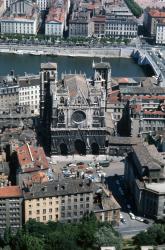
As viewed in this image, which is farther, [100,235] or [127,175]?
[127,175]

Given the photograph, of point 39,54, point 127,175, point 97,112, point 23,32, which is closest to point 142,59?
point 39,54

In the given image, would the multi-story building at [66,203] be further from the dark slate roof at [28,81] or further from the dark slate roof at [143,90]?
the dark slate roof at [28,81]

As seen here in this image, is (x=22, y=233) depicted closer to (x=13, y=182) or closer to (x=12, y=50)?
(x=13, y=182)

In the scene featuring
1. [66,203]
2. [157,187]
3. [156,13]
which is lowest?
[66,203]

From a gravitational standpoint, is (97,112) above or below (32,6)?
below

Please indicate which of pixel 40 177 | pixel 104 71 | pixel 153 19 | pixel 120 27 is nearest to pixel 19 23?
pixel 120 27

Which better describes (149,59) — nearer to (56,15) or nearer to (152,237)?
(56,15)
